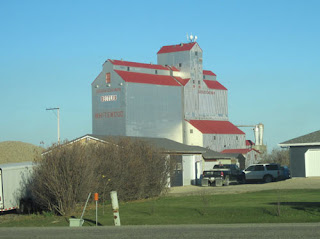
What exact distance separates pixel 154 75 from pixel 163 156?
1931 inches

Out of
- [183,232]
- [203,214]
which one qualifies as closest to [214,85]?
[203,214]

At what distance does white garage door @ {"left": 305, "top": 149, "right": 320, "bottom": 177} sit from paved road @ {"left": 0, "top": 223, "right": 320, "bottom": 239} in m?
33.4

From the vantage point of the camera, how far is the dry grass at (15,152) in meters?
93.2

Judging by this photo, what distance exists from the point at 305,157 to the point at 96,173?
2618 centimetres

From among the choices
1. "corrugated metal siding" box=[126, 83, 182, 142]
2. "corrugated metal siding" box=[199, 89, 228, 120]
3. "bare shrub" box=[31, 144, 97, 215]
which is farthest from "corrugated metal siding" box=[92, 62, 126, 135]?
"bare shrub" box=[31, 144, 97, 215]

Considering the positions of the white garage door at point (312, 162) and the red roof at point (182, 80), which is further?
the red roof at point (182, 80)

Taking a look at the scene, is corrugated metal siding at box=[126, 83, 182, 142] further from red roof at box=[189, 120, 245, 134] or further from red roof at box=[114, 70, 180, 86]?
red roof at box=[189, 120, 245, 134]

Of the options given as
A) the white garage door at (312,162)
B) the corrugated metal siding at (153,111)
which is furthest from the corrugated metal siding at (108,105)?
the white garage door at (312,162)

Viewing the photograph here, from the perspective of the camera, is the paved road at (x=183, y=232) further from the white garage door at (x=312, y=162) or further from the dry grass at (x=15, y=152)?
the dry grass at (x=15, y=152)

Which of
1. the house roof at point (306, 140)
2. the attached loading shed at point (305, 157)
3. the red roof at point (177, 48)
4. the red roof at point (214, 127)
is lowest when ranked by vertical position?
the attached loading shed at point (305, 157)

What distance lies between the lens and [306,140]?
2100 inches

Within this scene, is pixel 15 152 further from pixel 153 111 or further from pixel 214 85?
pixel 214 85

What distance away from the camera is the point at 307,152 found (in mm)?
52688

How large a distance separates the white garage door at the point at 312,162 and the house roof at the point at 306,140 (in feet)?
2.54
